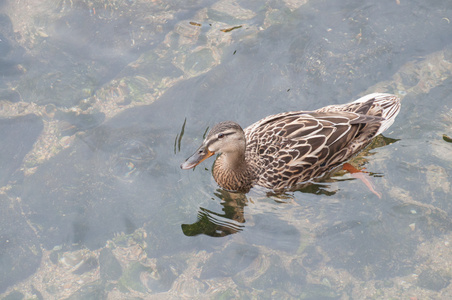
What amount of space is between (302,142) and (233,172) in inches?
37.8

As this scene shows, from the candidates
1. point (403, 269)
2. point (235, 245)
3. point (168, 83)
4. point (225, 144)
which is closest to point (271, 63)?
point (168, 83)

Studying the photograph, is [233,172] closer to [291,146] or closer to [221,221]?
[221,221]

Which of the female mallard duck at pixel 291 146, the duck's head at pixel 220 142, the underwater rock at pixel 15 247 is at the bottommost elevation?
the underwater rock at pixel 15 247

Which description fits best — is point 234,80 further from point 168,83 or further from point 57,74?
point 57,74

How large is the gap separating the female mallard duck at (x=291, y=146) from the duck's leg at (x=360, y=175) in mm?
189

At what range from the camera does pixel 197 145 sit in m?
7.23

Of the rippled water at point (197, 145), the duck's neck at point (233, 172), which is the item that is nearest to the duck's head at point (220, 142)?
the duck's neck at point (233, 172)

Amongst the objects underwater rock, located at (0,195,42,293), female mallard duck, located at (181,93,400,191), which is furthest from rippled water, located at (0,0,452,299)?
female mallard duck, located at (181,93,400,191)

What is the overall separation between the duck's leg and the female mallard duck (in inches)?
7.4

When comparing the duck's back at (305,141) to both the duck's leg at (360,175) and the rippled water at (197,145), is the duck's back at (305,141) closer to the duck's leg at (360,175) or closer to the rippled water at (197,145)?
the duck's leg at (360,175)

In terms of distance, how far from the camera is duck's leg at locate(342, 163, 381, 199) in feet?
23.0

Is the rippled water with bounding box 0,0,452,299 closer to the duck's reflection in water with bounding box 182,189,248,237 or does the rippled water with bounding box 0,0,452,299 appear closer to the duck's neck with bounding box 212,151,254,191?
the duck's reflection in water with bounding box 182,189,248,237

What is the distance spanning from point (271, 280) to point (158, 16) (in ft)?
15.1

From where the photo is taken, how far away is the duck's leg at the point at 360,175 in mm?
7023
